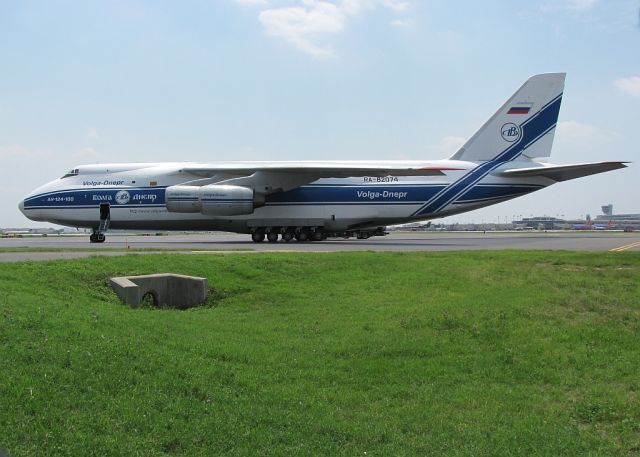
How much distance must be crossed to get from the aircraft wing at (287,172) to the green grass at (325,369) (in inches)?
586

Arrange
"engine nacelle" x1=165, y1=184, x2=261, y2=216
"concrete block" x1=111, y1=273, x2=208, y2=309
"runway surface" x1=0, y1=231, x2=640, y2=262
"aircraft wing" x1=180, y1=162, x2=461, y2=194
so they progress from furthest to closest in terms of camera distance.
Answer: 1. "aircraft wing" x1=180, y1=162, x2=461, y2=194
2. "engine nacelle" x1=165, y1=184, x2=261, y2=216
3. "runway surface" x1=0, y1=231, x2=640, y2=262
4. "concrete block" x1=111, y1=273, x2=208, y2=309

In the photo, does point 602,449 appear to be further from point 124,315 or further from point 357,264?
point 357,264

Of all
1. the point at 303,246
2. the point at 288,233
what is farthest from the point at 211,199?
the point at 303,246

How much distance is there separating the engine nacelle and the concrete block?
14218 mm

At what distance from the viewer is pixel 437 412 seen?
6.21m

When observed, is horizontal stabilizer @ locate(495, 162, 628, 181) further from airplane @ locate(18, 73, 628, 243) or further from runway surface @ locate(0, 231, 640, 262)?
runway surface @ locate(0, 231, 640, 262)

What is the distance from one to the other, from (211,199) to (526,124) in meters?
16.3

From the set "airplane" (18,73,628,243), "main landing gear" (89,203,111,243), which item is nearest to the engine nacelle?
"airplane" (18,73,628,243)

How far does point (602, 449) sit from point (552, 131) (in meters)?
27.8

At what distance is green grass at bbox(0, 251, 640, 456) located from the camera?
5434mm

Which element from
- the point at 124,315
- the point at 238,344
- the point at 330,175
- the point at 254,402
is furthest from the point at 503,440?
the point at 330,175

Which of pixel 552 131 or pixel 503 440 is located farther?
pixel 552 131

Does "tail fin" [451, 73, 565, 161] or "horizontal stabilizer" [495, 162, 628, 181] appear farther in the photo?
"tail fin" [451, 73, 565, 161]

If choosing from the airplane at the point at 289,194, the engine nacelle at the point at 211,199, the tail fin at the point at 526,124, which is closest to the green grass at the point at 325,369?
the engine nacelle at the point at 211,199
